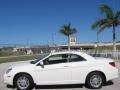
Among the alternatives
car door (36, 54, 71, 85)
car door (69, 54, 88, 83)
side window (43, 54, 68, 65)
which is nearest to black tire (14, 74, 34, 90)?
car door (36, 54, 71, 85)

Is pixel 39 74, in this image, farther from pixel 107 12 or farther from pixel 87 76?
pixel 107 12

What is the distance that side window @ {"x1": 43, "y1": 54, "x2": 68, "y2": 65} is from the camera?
11.6 meters

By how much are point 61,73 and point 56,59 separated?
632 millimetres

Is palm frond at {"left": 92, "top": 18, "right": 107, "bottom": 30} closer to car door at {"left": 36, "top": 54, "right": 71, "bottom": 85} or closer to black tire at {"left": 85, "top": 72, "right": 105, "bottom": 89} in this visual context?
black tire at {"left": 85, "top": 72, "right": 105, "bottom": 89}

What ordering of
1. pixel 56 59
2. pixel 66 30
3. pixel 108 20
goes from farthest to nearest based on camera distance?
pixel 66 30 → pixel 108 20 → pixel 56 59

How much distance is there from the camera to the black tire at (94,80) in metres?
11.4

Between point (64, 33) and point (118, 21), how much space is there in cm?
2771

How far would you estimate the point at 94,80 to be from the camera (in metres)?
11.4

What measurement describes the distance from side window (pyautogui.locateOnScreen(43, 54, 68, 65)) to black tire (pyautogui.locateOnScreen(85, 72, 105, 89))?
115 cm

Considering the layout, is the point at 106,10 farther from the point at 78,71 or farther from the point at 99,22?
the point at 78,71

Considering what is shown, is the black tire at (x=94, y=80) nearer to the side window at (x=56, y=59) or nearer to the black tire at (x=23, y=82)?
the side window at (x=56, y=59)

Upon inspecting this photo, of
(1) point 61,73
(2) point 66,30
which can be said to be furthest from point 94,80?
(2) point 66,30

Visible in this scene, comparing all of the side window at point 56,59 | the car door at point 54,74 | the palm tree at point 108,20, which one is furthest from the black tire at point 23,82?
the palm tree at point 108,20

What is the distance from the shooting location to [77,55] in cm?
1172
